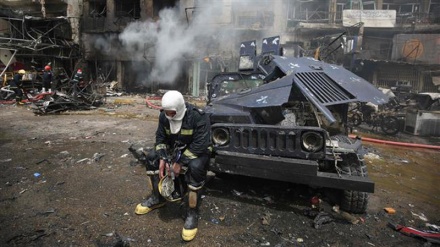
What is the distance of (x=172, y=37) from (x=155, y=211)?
1666cm

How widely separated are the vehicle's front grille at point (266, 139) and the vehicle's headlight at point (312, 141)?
4 cm

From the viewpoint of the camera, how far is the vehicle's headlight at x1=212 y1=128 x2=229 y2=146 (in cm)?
339

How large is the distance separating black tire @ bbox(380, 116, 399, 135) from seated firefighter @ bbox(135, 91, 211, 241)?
8.06 metres

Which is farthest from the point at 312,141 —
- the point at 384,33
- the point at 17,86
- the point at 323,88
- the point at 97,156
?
the point at 384,33

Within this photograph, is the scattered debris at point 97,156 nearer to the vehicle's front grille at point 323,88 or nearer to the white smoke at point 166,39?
the vehicle's front grille at point 323,88

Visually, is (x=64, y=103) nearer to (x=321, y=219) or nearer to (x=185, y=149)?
(x=185, y=149)

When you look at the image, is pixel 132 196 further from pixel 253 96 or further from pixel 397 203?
pixel 397 203

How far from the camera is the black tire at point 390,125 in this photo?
8758mm

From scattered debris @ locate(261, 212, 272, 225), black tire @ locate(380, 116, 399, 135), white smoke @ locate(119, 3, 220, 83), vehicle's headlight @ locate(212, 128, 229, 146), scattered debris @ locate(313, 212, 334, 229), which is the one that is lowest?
scattered debris @ locate(261, 212, 272, 225)

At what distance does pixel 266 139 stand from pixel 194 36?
16.9 metres

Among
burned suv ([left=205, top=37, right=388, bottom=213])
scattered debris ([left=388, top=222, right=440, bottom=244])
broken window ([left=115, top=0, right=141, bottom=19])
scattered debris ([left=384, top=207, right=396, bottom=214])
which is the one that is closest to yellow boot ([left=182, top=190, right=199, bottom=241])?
burned suv ([left=205, top=37, right=388, bottom=213])

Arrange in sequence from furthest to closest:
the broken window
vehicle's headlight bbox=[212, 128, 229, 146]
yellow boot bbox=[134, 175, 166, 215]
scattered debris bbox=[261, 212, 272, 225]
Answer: the broken window < vehicle's headlight bbox=[212, 128, 229, 146] < yellow boot bbox=[134, 175, 166, 215] < scattered debris bbox=[261, 212, 272, 225]

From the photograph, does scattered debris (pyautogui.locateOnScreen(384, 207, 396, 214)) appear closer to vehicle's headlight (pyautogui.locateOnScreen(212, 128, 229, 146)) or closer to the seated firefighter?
vehicle's headlight (pyautogui.locateOnScreen(212, 128, 229, 146))

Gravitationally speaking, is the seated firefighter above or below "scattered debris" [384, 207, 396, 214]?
above
